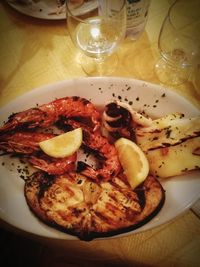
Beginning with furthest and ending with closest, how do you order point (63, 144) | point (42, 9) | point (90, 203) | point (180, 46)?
point (42, 9) < point (180, 46) < point (63, 144) < point (90, 203)

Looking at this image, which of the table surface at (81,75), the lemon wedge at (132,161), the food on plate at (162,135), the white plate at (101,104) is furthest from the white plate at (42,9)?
the lemon wedge at (132,161)

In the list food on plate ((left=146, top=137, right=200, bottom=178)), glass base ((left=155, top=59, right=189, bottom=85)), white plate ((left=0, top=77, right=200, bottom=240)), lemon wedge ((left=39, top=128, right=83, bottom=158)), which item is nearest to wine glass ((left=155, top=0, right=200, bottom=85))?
glass base ((left=155, top=59, right=189, bottom=85))

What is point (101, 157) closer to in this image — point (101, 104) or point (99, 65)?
point (101, 104)

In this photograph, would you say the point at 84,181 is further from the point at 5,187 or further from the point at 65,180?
the point at 5,187

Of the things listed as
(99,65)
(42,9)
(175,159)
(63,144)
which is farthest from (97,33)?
(175,159)

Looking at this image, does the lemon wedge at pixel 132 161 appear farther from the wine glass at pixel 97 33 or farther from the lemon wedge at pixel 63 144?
the wine glass at pixel 97 33

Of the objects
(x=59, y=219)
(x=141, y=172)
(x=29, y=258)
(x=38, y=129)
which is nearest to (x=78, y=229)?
(x=59, y=219)

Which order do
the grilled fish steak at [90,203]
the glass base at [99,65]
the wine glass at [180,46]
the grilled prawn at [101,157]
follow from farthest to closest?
1. the glass base at [99,65]
2. the wine glass at [180,46]
3. the grilled prawn at [101,157]
4. the grilled fish steak at [90,203]
